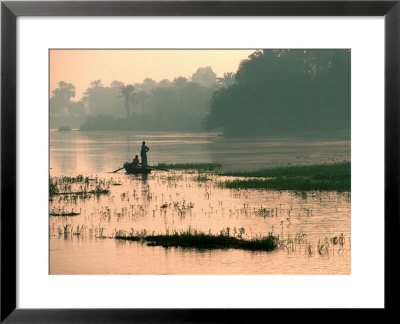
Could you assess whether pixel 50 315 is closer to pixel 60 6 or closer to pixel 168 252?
pixel 168 252

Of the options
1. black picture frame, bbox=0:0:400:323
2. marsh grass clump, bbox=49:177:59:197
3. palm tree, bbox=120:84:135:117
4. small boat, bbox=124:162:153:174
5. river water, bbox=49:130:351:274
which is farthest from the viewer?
palm tree, bbox=120:84:135:117

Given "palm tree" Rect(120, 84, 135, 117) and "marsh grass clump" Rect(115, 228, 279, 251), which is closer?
"marsh grass clump" Rect(115, 228, 279, 251)

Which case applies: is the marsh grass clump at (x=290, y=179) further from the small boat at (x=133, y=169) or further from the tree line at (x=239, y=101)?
the small boat at (x=133, y=169)

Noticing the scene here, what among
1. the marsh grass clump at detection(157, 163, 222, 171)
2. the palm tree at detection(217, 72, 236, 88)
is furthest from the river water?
the palm tree at detection(217, 72, 236, 88)

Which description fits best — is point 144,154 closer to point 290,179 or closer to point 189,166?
point 189,166

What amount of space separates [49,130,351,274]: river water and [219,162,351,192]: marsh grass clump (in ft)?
0.18

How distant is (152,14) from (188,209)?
1445 millimetres

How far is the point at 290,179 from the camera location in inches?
183

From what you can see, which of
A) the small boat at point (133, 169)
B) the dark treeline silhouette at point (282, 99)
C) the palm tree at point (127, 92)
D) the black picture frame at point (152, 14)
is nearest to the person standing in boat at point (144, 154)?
the small boat at point (133, 169)

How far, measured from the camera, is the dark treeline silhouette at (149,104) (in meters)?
4.48

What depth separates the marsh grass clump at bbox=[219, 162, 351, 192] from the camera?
4523mm

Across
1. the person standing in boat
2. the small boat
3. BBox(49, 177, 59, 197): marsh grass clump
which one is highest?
the person standing in boat

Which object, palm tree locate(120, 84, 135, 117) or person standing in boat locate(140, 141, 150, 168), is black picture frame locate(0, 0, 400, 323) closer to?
palm tree locate(120, 84, 135, 117)

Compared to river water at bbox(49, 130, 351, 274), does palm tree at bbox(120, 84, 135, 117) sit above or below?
above
